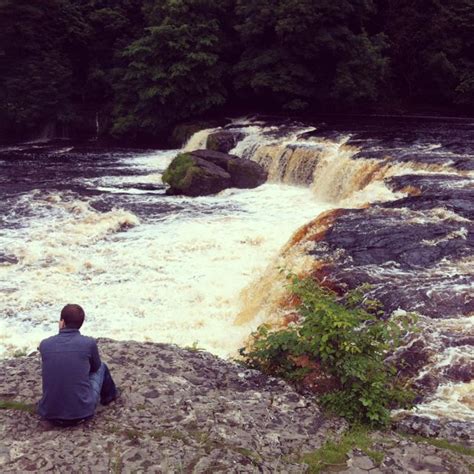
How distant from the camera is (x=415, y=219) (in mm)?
10172

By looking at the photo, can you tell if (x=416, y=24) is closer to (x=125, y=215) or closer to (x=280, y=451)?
(x=125, y=215)

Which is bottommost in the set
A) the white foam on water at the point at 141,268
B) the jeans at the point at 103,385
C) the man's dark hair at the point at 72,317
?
the white foam on water at the point at 141,268

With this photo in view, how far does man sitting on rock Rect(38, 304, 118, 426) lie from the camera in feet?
14.1

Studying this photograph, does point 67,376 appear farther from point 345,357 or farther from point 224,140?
point 224,140

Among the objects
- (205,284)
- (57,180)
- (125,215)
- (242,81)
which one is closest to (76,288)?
(205,284)

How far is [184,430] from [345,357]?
5.03 feet

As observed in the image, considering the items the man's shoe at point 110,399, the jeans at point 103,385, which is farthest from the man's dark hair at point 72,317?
the man's shoe at point 110,399

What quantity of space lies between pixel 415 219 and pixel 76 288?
20.0ft

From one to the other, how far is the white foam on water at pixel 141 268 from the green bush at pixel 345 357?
2.04 meters

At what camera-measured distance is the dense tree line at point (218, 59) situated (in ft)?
76.2

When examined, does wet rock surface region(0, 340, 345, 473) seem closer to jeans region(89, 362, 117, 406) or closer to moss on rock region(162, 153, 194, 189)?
jeans region(89, 362, 117, 406)

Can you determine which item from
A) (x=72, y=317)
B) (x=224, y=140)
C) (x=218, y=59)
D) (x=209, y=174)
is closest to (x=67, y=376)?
(x=72, y=317)

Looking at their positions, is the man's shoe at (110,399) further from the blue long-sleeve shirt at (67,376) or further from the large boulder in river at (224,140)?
the large boulder in river at (224,140)

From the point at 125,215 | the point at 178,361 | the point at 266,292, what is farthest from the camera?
the point at 125,215
